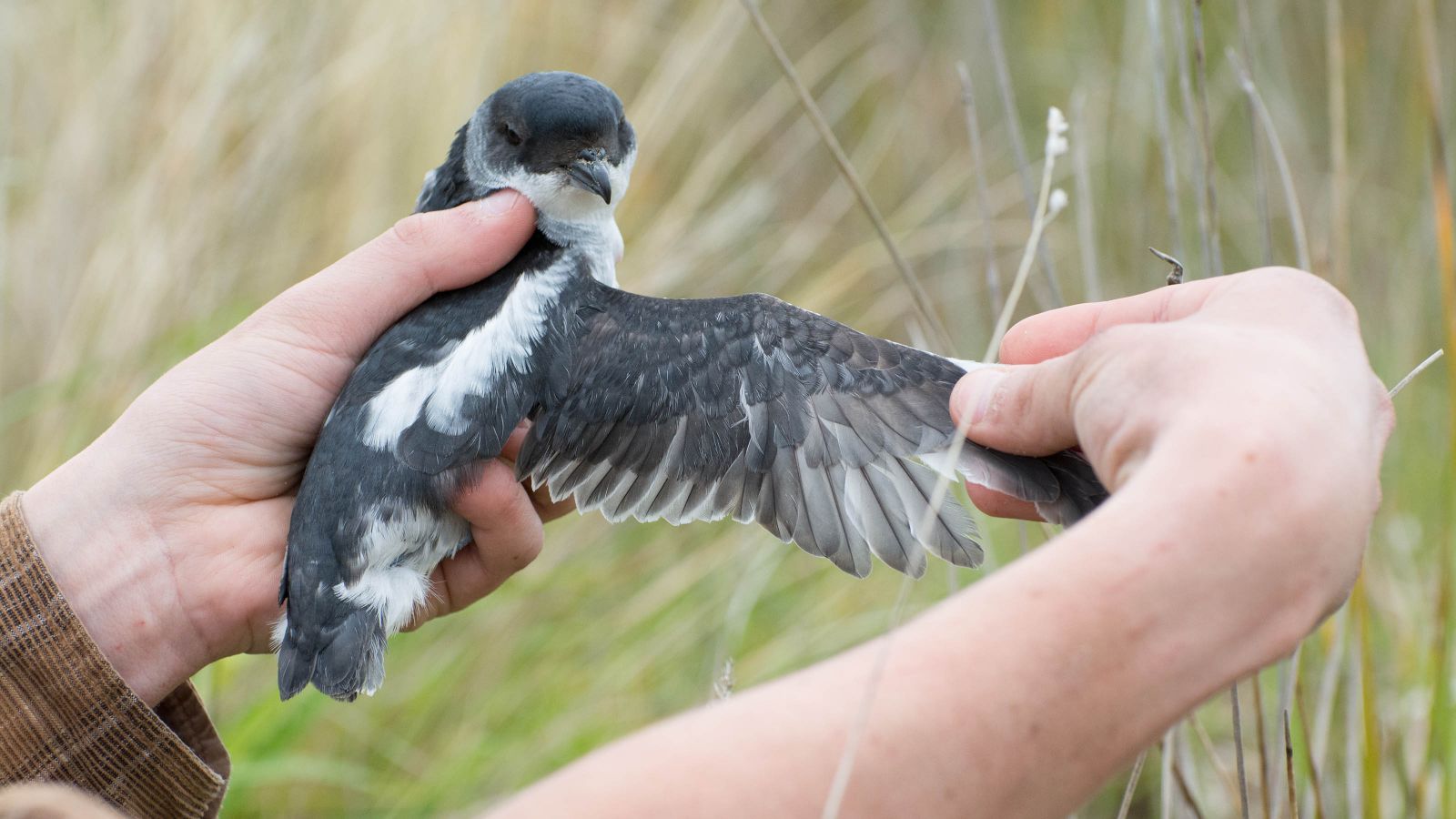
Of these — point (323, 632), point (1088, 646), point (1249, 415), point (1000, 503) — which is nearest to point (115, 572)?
point (323, 632)

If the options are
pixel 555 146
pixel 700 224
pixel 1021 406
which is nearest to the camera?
pixel 1021 406

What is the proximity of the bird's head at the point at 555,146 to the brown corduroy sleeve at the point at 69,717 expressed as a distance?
1.17 meters

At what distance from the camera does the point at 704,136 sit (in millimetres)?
5113

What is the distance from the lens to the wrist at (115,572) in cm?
218

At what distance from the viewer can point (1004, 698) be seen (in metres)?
0.97

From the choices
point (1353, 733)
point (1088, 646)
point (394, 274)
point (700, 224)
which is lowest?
point (1353, 733)

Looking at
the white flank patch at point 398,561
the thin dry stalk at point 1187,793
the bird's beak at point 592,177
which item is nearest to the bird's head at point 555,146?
the bird's beak at point 592,177

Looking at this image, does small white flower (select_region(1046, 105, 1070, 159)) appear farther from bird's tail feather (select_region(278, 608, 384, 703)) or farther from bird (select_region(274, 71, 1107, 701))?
bird's tail feather (select_region(278, 608, 384, 703))

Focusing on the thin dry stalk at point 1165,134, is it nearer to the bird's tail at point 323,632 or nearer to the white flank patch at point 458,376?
the white flank patch at point 458,376

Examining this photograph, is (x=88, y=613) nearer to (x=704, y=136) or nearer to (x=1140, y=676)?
(x=1140, y=676)

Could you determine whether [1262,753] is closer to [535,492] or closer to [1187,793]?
[1187,793]

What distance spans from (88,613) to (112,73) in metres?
2.56

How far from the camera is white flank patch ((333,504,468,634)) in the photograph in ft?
6.97

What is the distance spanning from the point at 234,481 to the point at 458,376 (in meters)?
0.59
